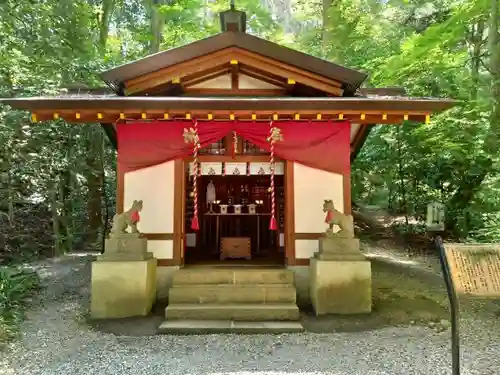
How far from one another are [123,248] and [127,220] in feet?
1.37

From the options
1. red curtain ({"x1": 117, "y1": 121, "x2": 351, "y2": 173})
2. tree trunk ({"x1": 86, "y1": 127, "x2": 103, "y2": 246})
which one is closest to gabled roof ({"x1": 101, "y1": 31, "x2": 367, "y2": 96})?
red curtain ({"x1": 117, "y1": 121, "x2": 351, "y2": 173})

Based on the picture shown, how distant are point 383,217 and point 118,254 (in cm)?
1324

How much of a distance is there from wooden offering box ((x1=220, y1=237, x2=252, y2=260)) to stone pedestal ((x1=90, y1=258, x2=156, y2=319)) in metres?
2.49

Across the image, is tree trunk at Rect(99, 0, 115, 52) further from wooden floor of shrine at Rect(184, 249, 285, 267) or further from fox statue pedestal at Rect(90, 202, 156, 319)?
fox statue pedestal at Rect(90, 202, 156, 319)

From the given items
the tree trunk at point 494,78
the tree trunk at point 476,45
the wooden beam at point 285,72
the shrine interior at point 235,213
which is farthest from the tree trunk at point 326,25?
the wooden beam at point 285,72

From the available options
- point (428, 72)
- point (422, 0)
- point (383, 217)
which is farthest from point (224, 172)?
point (383, 217)

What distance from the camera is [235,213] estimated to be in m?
9.59

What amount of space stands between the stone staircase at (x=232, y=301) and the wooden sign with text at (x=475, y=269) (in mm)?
2648

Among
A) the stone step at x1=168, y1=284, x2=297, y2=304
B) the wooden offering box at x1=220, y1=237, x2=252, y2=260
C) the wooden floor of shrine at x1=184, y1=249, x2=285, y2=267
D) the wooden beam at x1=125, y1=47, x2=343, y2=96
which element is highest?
the wooden beam at x1=125, y1=47, x2=343, y2=96

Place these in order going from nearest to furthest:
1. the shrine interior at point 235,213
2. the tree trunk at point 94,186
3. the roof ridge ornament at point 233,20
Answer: the roof ridge ornament at point 233,20, the shrine interior at point 235,213, the tree trunk at point 94,186

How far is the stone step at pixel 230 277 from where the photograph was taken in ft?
21.8

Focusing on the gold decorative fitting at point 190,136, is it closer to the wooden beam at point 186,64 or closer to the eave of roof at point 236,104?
the eave of roof at point 236,104

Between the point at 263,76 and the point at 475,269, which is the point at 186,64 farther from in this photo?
the point at 475,269

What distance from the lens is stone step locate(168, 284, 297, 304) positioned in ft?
20.9
